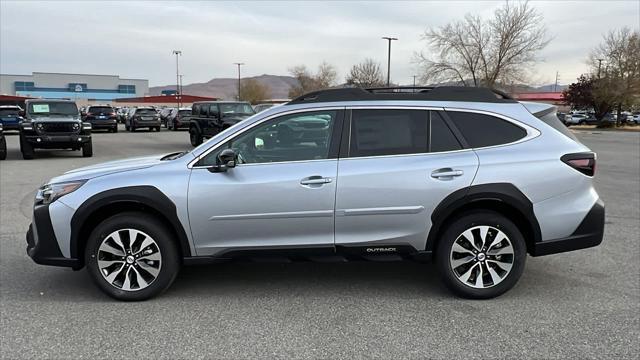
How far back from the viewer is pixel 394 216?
13.5ft

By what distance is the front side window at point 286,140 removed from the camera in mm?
4215

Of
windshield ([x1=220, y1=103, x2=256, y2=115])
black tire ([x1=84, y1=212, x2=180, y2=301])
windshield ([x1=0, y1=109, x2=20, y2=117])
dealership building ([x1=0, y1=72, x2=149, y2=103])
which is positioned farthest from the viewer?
dealership building ([x1=0, y1=72, x2=149, y2=103])

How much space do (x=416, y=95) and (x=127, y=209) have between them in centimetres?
270

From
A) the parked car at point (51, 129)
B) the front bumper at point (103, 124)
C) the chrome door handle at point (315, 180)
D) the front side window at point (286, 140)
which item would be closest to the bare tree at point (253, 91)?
the front bumper at point (103, 124)

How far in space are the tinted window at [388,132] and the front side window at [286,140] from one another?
229mm

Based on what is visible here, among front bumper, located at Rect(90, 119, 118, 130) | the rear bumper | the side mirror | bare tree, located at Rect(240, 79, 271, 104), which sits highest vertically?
bare tree, located at Rect(240, 79, 271, 104)

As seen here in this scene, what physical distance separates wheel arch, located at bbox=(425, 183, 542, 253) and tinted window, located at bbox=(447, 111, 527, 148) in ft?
1.34

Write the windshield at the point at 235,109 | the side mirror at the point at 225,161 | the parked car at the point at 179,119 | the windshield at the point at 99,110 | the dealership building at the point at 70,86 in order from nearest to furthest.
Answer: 1. the side mirror at the point at 225,161
2. the windshield at the point at 235,109
3. the windshield at the point at 99,110
4. the parked car at the point at 179,119
5. the dealership building at the point at 70,86

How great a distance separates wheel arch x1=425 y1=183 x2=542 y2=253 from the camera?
4.11 meters

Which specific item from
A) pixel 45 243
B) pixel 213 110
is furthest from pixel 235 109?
pixel 45 243

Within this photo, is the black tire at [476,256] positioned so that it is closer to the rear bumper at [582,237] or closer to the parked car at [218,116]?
the rear bumper at [582,237]

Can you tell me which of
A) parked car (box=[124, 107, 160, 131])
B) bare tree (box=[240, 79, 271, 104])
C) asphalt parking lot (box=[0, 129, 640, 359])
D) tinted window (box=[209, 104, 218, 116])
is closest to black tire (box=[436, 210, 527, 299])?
asphalt parking lot (box=[0, 129, 640, 359])

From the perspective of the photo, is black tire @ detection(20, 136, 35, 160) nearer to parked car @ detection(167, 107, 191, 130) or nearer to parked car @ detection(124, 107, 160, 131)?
parked car @ detection(167, 107, 191, 130)

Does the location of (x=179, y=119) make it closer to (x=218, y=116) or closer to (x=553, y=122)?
(x=218, y=116)
